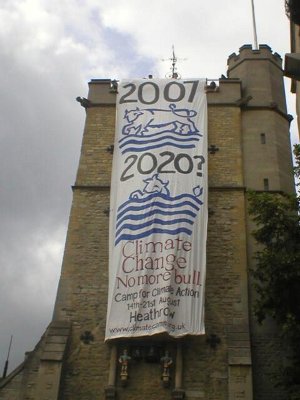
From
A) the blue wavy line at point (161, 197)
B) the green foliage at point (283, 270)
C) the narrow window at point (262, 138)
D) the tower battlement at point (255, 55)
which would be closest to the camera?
the green foliage at point (283, 270)

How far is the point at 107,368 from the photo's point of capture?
12117 millimetres

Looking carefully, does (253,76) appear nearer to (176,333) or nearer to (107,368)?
(176,333)

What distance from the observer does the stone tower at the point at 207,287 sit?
1181cm

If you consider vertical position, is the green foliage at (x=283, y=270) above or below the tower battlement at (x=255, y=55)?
below

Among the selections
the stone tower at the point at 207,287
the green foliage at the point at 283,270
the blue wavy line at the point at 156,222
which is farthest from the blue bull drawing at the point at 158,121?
the green foliage at the point at 283,270

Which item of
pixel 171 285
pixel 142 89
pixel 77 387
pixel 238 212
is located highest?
pixel 142 89

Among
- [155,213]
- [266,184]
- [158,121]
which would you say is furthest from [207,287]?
[158,121]

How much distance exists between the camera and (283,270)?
10.4 m

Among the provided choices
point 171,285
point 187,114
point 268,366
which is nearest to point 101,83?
point 187,114

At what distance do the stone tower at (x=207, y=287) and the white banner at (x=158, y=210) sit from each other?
67 centimetres

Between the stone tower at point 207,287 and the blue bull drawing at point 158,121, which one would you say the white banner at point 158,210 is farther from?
the stone tower at point 207,287

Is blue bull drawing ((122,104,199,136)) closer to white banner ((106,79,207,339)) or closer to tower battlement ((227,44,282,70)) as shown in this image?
white banner ((106,79,207,339))

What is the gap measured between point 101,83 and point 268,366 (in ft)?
33.5

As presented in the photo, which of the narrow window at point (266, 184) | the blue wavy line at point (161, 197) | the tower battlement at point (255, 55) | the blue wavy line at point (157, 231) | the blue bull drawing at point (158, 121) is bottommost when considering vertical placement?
the blue wavy line at point (157, 231)
